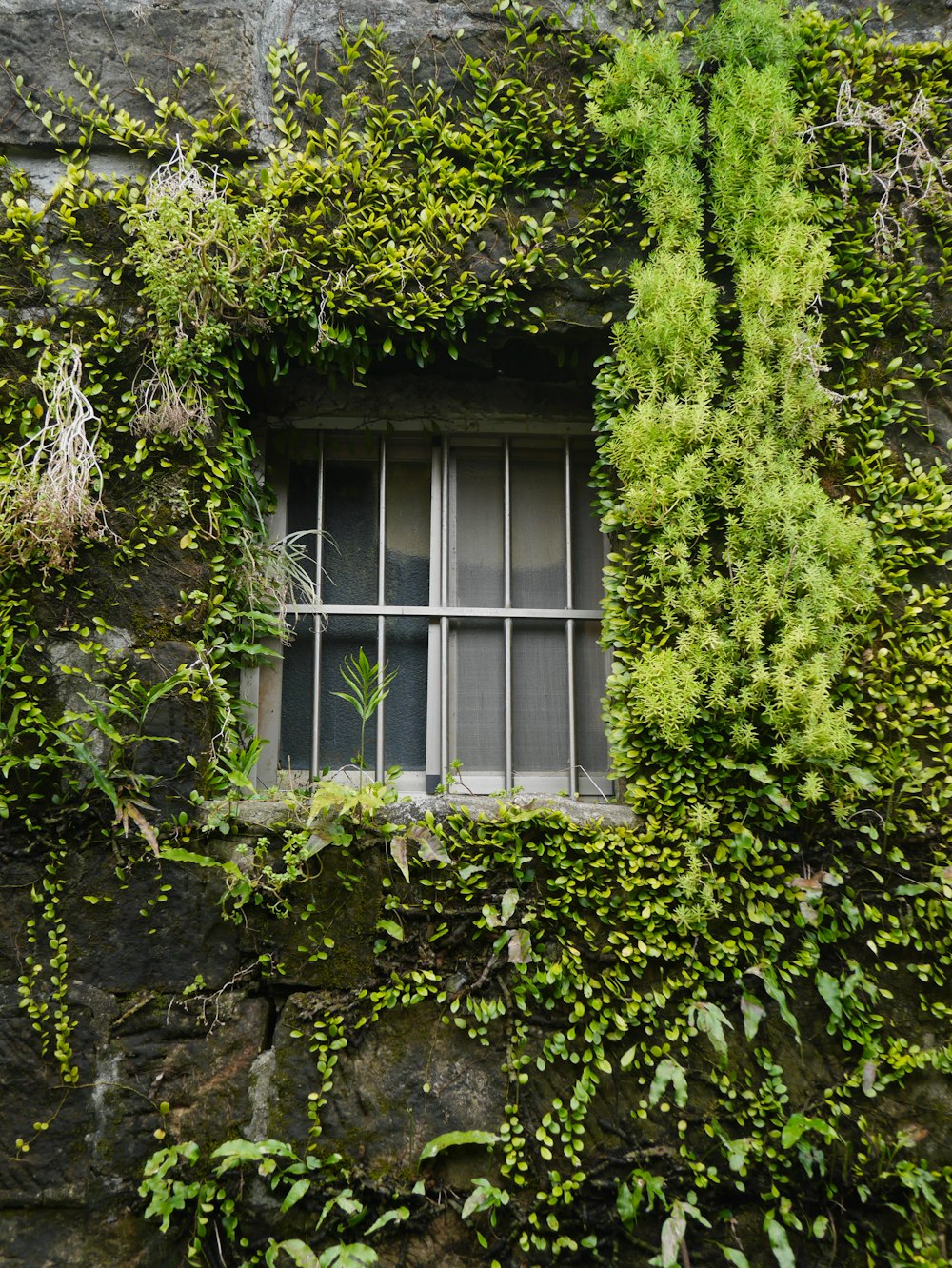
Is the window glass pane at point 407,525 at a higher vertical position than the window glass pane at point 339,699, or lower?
higher

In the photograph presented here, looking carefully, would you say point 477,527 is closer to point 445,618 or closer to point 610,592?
point 445,618

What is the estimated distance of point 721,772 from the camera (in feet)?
8.20

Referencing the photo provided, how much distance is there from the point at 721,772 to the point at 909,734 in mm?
574

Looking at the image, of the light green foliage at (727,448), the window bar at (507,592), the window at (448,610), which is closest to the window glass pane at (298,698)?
the window at (448,610)

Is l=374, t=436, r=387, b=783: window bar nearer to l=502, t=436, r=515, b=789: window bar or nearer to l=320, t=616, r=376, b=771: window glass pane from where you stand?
l=320, t=616, r=376, b=771: window glass pane

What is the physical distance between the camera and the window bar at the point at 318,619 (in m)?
2.91

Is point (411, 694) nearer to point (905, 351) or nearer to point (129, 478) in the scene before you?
point (129, 478)

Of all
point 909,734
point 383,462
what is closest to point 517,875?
point 909,734

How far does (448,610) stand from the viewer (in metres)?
2.98

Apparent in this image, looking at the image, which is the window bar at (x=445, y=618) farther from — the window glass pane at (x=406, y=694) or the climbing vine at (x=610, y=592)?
the climbing vine at (x=610, y=592)

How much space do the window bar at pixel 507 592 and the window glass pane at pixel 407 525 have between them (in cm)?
28

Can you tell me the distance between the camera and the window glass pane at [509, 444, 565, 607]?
3.05 meters

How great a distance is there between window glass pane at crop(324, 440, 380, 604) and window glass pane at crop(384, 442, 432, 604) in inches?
2.0

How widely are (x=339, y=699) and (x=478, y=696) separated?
49cm
